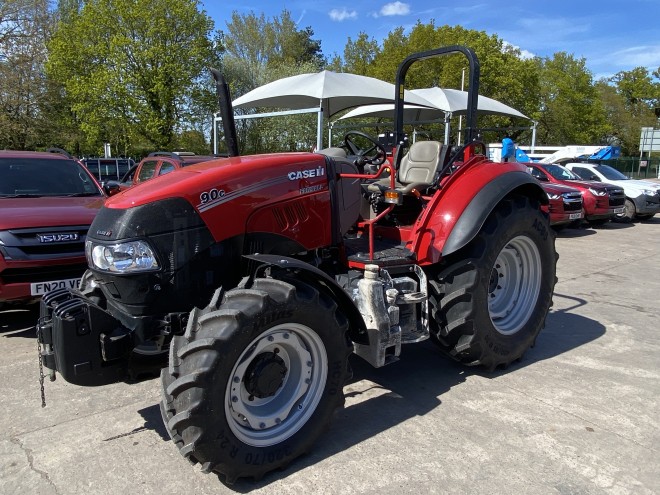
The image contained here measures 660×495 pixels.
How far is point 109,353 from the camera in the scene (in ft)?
8.78

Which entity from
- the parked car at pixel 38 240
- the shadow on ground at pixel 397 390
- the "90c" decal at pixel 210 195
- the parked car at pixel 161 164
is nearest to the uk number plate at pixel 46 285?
the parked car at pixel 38 240

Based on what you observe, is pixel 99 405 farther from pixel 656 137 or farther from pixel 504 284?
pixel 656 137

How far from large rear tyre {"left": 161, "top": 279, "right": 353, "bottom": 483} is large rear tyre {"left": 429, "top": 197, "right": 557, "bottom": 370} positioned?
1.07 metres

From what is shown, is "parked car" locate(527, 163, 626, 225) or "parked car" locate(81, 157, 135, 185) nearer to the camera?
"parked car" locate(527, 163, 626, 225)

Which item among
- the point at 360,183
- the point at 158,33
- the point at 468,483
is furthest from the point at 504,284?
the point at 158,33

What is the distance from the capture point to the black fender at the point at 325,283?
281cm

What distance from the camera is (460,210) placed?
3.82m

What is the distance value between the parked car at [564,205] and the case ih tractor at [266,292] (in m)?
8.99

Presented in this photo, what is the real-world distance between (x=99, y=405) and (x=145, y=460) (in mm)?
898

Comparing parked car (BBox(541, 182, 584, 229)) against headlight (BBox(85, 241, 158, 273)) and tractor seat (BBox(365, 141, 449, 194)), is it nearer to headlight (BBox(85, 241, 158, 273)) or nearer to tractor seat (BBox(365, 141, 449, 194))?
tractor seat (BBox(365, 141, 449, 194))

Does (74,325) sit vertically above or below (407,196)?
below

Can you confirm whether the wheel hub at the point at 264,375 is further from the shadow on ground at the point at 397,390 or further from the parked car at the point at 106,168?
the parked car at the point at 106,168

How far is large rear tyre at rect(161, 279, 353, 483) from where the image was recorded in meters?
2.48

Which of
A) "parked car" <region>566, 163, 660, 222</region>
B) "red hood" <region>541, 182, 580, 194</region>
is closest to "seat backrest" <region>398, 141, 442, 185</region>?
"red hood" <region>541, 182, 580, 194</region>
